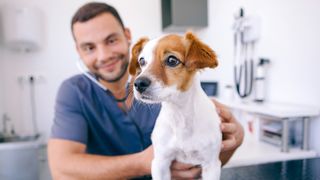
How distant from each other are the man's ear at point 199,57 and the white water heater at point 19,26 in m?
1.81

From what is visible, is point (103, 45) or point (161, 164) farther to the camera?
point (103, 45)

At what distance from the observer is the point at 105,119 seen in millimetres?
953

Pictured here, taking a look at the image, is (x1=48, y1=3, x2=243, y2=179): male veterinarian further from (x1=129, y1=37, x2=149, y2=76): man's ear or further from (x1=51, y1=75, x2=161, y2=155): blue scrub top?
(x1=129, y1=37, x2=149, y2=76): man's ear

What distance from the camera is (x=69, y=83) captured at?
987mm

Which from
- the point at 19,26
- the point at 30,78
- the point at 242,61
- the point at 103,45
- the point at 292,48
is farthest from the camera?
the point at 30,78

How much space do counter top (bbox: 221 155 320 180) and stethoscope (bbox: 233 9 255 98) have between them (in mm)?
666

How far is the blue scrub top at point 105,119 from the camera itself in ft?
3.07

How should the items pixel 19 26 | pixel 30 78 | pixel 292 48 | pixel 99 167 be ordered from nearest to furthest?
1. pixel 99 167
2. pixel 292 48
3. pixel 19 26
4. pixel 30 78

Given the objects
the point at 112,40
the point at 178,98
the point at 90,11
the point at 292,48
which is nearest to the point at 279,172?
the point at 178,98

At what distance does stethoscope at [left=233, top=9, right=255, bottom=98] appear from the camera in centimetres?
152

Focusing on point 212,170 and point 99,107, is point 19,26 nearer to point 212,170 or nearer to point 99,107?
Result: point 99,107

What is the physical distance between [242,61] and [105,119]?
1.01 metres

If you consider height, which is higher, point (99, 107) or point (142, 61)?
point (142, 61)

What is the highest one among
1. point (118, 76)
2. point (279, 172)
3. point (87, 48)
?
point (87, 48)
